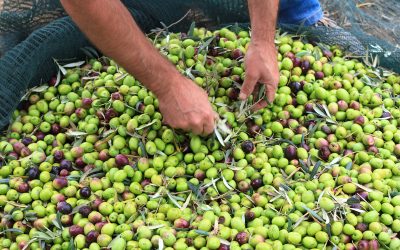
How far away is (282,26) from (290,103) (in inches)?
25.4

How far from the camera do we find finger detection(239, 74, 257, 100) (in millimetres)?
2637

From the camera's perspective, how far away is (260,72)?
265 cm

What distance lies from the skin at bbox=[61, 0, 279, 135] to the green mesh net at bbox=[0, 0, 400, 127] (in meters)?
0.62

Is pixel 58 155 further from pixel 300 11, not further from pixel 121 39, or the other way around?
pixel 300 11

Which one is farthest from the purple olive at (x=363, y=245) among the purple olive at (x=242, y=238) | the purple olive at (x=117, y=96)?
the purple olive at (x=117, y=96)

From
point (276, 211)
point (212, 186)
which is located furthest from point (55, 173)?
point (276, 211)

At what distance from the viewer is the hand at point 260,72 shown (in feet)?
8.66

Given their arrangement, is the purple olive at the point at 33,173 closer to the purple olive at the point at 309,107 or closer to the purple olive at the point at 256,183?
→ the purple olive at the point at 256,183

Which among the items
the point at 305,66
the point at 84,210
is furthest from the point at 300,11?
the point at 84,210

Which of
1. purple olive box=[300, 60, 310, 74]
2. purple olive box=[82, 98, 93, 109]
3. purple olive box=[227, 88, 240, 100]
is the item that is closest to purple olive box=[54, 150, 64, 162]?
purple olive box=[82, 98, 93, 109]

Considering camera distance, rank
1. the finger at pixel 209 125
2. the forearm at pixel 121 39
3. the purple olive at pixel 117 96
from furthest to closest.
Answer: the purple olive at pixel 117 96 < the finger at pixel 209 125 < the forearm at pixel 121 39

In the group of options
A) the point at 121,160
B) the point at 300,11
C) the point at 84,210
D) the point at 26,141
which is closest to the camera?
the point at 84,210

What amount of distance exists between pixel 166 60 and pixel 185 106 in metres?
0.21

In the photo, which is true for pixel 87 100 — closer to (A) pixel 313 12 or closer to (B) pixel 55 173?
(B) pixel 55 173
